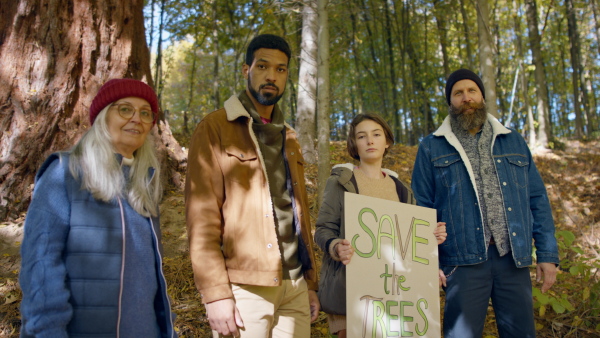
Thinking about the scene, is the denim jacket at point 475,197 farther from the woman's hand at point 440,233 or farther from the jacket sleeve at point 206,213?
the jacket sleeve at point 206,213

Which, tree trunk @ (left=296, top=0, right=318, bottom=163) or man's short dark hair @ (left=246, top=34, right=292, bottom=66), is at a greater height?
tree trunk @ (left=296, top=0, right=318, bottom=163)

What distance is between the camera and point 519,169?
10.2ft

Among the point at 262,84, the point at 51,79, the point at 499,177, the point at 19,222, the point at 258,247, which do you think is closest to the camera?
the point at 258,247

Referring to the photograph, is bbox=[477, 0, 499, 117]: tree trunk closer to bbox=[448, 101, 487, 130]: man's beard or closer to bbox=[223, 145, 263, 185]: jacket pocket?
bbox=[448, 101, 487, 130]: man's beard

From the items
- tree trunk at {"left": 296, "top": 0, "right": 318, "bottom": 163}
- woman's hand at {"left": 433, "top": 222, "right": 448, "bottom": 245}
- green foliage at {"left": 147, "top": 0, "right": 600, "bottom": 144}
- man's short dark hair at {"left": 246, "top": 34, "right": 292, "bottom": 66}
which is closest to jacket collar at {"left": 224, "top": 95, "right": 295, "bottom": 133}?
man's short dark hair at {"left": 246, "top": 34, "right": 292, "bottom": 66}

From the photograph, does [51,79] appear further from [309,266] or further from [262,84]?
[309,266]

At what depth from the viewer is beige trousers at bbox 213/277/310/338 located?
220 cm

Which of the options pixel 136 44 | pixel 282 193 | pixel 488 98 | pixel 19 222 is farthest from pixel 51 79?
pixel 488 98

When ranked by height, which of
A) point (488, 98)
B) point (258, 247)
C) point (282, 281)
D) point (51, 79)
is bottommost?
point (282, 281)

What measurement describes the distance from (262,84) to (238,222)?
0.86 m

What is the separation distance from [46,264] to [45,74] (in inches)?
166

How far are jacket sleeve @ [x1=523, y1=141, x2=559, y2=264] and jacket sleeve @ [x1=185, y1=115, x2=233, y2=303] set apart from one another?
2318 mm

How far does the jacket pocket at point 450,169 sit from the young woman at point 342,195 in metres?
0.35

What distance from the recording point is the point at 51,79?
16.5 feet
